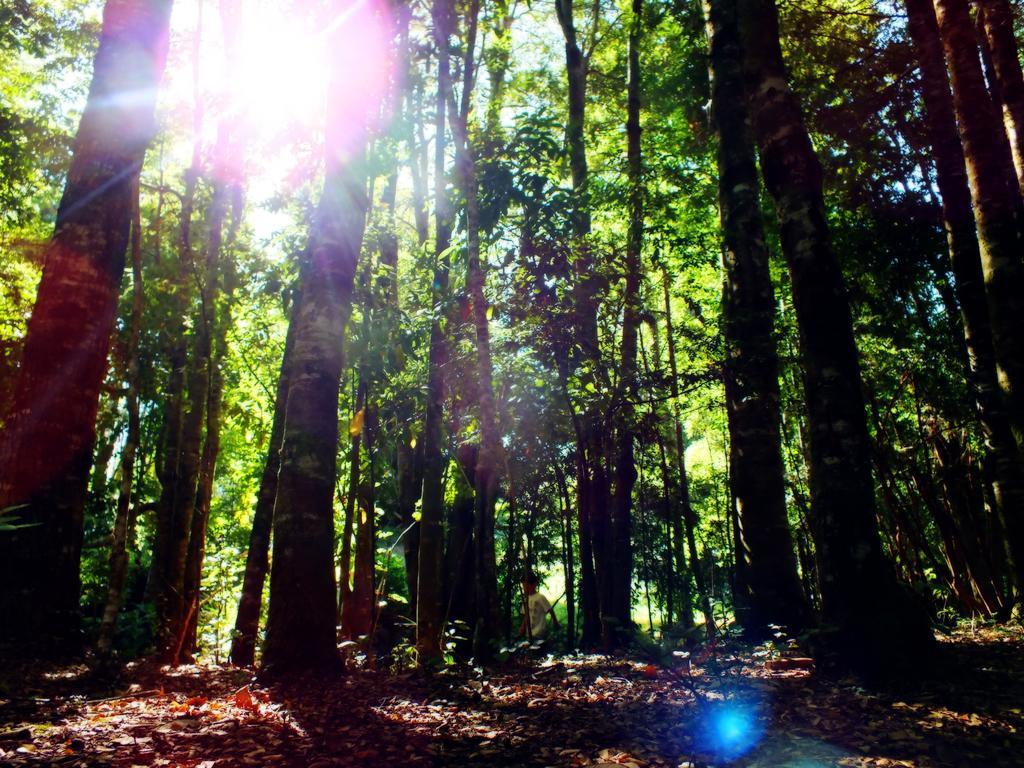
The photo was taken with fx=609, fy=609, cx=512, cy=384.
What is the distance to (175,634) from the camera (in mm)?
9008

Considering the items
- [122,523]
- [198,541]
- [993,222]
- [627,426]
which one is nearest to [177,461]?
[198,541]

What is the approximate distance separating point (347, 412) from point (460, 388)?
3.61 meters

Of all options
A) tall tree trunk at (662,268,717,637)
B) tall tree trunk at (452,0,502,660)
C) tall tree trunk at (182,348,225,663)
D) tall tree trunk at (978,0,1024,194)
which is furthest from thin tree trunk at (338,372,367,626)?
tall tree trunk at (978,0,1024,194)

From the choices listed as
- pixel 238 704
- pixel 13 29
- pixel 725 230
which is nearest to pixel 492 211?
pixel 725 230

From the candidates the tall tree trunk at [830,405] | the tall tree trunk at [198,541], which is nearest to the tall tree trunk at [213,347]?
the tall tree trunk at [198,541]

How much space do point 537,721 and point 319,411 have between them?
10.0 ft

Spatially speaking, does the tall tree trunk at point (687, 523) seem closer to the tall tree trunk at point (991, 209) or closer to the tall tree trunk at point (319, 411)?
the tall tree trunk at point (991, 209)

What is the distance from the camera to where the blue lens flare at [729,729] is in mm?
3413

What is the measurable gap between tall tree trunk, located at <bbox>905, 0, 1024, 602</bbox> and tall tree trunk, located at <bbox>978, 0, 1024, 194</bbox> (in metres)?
0.56

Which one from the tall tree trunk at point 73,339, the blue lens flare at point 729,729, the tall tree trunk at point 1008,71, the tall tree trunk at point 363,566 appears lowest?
the blue lens flare at point 729,729

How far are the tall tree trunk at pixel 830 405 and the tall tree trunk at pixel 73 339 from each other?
20.9 feet

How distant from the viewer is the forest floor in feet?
10.5

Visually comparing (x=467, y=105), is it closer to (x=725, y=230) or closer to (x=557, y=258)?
(x=557, y=258)

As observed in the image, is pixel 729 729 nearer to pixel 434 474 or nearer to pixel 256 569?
pixel 434 474
